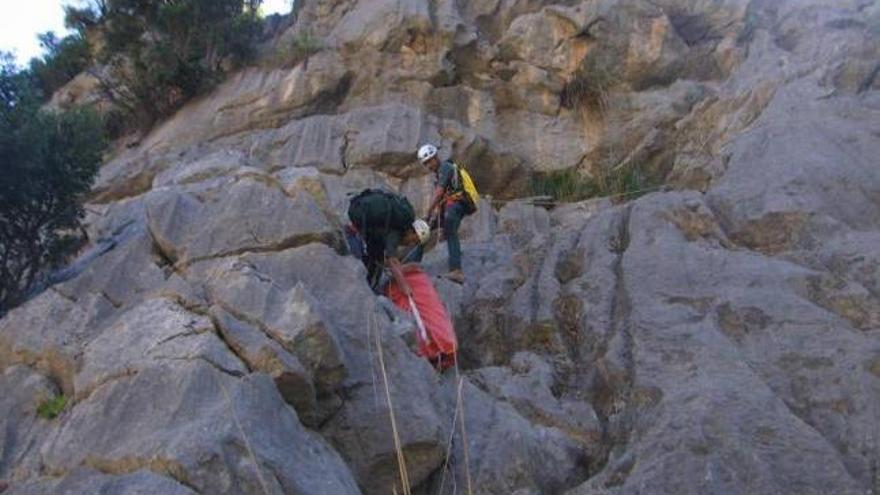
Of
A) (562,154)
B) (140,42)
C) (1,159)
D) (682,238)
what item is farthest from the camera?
(140,42)

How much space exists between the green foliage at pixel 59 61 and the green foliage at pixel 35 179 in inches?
353

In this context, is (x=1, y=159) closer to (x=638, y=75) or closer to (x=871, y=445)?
(x=871, y=445)

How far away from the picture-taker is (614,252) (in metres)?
11.3

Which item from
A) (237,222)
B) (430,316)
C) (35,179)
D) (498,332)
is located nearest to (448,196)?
(498,332)

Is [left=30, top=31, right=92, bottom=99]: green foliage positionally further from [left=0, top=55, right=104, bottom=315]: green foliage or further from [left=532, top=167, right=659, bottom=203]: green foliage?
[left=532, top=167, right=659, bottom=203]: green foliage

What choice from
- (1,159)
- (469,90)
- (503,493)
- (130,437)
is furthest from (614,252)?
(469,90)

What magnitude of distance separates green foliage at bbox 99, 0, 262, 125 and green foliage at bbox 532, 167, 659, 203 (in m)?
7.25

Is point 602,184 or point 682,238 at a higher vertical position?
point 682,238

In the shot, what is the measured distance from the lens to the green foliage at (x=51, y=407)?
8156mm

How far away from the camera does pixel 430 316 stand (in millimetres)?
10469

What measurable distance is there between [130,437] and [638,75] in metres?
15.5

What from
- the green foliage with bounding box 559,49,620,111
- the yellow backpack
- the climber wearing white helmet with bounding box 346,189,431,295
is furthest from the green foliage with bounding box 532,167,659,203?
the climber wearing white helmet with bounding box 346,189,431,295

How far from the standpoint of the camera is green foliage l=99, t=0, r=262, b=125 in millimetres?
20672

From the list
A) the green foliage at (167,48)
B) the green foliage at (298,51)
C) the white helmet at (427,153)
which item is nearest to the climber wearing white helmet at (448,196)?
the white helmet at (427,153)
